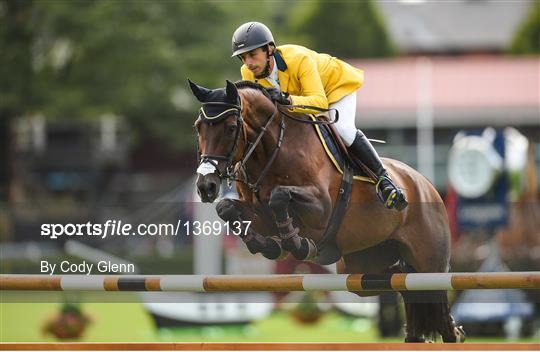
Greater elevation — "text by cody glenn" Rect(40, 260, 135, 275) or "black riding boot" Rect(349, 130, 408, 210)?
"black riding boot" Rect(349, 130, 408, 210)

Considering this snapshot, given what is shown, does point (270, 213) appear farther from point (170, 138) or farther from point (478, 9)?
point (478, 9)

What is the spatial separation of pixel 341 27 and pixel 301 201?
30892mm

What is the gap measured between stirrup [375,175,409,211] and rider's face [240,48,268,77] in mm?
893

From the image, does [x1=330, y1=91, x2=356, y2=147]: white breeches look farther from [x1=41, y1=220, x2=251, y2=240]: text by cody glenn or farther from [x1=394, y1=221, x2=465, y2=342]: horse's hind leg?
[x1=41, y1=220, x2=251, y2=240]: text by cody glenn

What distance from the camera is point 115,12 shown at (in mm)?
23094

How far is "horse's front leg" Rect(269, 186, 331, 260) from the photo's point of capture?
5.71m

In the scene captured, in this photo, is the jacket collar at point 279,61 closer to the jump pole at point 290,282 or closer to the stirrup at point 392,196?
the stirrup at point 392,196

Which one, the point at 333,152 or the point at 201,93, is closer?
the point at 201,93

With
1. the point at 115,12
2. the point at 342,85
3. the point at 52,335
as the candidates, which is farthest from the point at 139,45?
the point at 342,85

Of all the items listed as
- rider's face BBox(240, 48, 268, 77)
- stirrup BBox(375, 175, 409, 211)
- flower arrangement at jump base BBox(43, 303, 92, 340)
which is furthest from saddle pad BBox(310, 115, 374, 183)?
flower arrangement at jump base BBox(43, 303, 92, 340)

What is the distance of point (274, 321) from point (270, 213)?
32.2ft

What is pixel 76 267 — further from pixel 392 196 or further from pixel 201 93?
pixel 392 196

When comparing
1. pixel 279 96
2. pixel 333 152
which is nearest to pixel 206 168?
pixel 279 96

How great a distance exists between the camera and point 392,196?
238 inches
